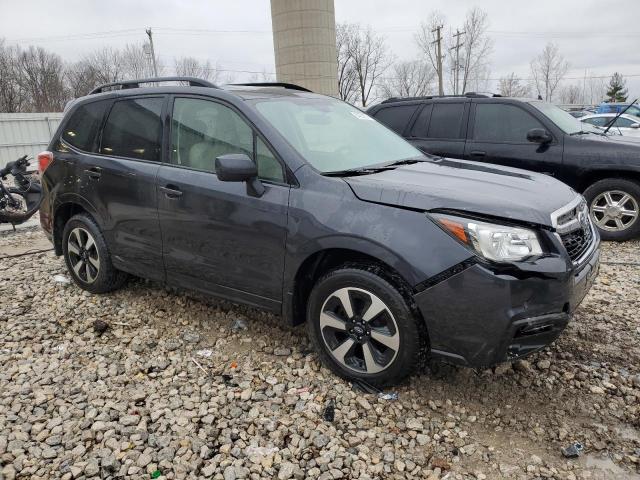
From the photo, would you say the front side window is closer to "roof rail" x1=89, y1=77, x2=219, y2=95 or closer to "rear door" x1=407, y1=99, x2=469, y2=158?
"roof rail" x1=89, y1=77, x2=219, y2=95

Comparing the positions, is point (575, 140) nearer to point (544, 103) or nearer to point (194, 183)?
point (544, 103)

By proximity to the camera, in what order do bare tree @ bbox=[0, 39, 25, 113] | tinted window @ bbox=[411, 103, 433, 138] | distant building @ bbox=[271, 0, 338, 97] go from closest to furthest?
tinted window @ bbox=[411, 103, 433, 138], distant building @ bbox=[271, 0, 338, 97], bare tree @ bbox=[0, 39, 25, 113]

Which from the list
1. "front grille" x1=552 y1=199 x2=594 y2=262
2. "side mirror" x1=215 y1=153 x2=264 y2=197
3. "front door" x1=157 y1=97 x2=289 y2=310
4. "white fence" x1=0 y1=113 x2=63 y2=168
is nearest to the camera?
"front grille" x1=552 y1=199 x2=594 y2=262

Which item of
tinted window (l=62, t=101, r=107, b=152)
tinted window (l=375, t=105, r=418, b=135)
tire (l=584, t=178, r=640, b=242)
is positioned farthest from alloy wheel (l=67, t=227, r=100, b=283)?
tire (l=584, t=178, r=640, b=242)

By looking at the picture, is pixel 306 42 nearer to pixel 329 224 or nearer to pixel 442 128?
pixel 442 128

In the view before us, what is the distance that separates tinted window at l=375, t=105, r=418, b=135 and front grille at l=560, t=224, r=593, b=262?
4632 mm

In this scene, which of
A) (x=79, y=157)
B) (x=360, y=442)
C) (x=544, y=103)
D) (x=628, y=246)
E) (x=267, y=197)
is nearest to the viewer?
(x=360, y=442)

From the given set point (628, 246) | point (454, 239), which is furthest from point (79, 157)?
point (628, 246)

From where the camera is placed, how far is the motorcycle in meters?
8.12

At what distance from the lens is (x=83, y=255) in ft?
Result: 15.0

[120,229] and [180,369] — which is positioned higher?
[120,229]

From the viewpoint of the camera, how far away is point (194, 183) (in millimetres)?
3496

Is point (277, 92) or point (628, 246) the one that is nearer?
point (277, 92)

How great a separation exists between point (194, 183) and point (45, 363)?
5.27 ft
